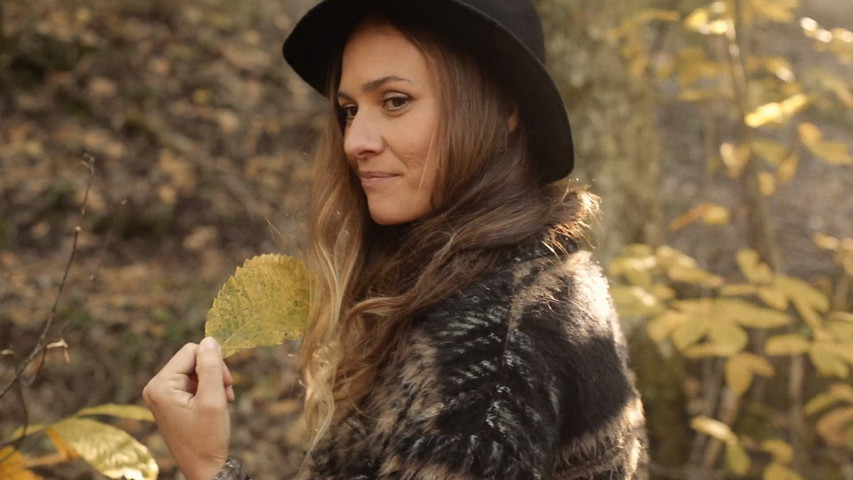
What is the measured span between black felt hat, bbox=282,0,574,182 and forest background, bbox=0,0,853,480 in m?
0.59

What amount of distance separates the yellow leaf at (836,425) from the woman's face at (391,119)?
2.16 m

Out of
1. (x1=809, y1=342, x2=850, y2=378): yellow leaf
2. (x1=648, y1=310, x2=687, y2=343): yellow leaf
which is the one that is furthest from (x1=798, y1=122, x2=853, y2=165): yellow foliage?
(x1=648, y1=310, x2=687, y2=343): yellow leaf

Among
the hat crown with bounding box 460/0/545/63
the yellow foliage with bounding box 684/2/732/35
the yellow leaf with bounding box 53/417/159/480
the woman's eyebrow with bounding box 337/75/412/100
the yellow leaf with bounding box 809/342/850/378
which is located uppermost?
the hat crown with bounding box 460/0/545/63

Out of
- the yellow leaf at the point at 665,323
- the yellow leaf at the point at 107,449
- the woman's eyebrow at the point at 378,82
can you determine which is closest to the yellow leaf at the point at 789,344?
the yellow leaf at the point at 665,323

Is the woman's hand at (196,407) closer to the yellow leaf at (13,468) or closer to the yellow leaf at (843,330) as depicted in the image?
the yellow leaf at (13,468)

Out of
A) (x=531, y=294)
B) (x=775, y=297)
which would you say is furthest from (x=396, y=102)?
(x=775, y=297)

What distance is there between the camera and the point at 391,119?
1.95 metres

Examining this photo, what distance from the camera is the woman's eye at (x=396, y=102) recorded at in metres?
1.94

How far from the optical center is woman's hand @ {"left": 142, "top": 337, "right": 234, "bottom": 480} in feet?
5.44

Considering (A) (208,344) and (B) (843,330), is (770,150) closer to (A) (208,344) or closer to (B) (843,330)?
(B) (843,330)

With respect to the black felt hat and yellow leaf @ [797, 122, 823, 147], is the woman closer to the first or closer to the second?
the black felt hat

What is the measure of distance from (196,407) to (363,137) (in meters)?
0.78

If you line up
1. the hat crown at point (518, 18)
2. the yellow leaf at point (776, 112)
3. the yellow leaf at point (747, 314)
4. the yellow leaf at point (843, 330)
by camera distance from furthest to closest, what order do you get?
the yellow leaf at point (776, 112) → the yellow leaf at point (843, 330) → the yellow leaf at point (747, 314) → the hat crown at point (518, 18)

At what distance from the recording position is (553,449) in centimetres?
153
